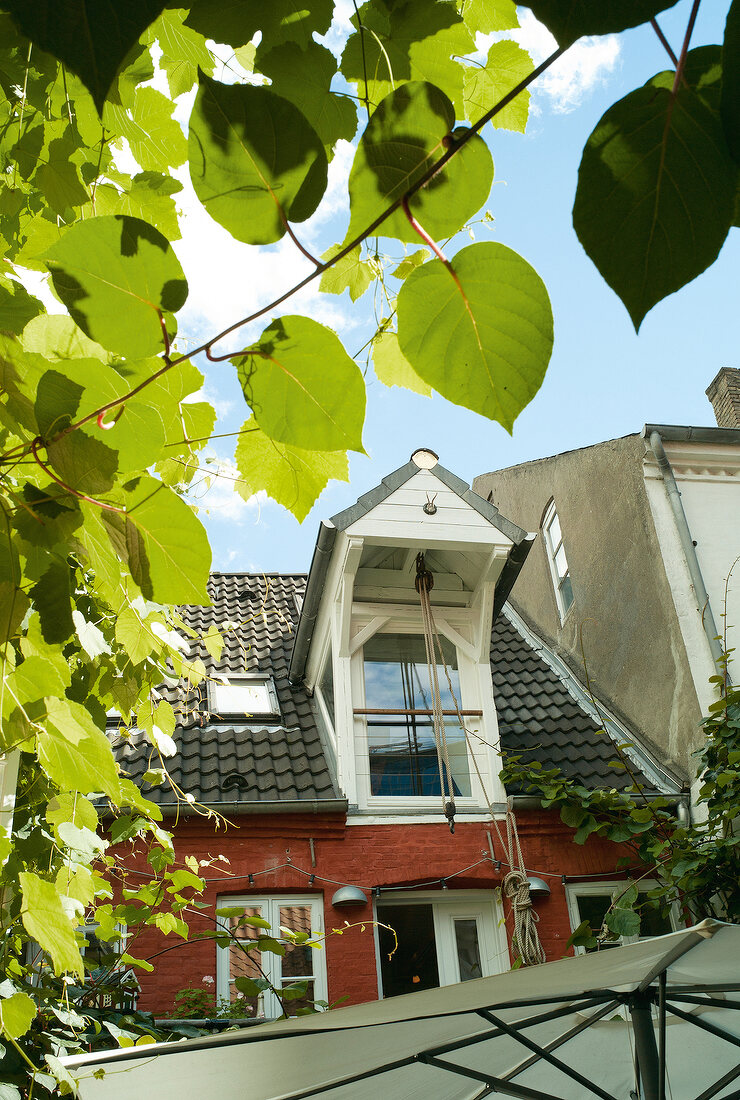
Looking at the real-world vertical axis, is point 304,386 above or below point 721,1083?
above

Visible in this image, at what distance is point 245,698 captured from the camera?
24.2 feet

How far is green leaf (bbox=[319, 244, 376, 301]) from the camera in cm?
104

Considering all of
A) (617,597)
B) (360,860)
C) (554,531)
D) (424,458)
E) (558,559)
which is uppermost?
(554,531)

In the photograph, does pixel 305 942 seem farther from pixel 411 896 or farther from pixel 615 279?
pixel 615 279

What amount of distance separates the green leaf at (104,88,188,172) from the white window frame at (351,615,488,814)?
5.05m

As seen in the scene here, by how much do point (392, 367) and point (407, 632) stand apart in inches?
239

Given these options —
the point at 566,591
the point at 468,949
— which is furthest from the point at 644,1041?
the point at 566,591

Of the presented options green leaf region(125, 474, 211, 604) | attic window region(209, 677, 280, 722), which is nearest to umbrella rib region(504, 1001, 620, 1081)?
green leaf region(125, 474, 211, 604)

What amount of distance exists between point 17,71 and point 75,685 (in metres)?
1.50

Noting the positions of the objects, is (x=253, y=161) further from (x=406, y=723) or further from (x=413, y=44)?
(x=406, y=723)

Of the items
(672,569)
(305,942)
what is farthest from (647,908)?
(305,942)

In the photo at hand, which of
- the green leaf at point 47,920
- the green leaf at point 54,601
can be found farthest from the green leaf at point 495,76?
the green leaf at point 47,920

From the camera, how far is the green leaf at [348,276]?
3.43 ft

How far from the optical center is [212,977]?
5266 mm
